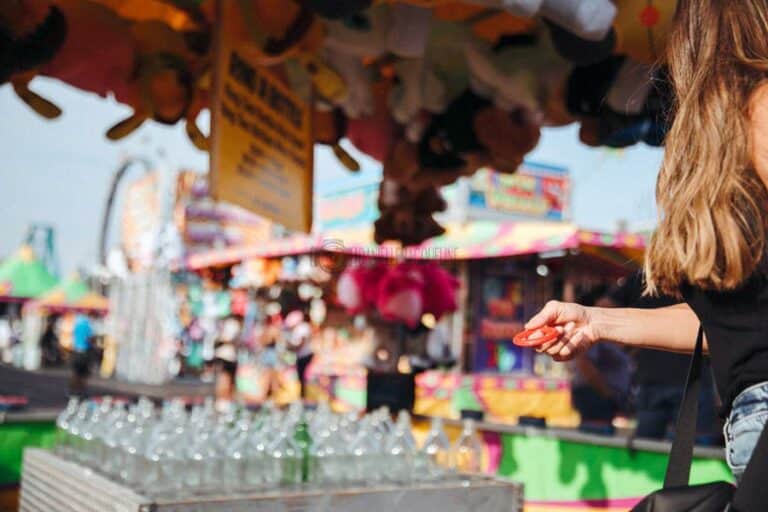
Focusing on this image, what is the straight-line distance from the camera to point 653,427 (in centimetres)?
543

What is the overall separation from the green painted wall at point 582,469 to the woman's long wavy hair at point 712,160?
2502 mm

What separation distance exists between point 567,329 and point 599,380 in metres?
4.57

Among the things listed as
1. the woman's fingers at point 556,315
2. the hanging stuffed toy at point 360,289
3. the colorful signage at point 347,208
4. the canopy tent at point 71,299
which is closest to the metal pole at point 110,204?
the canopy tent at point 71,299

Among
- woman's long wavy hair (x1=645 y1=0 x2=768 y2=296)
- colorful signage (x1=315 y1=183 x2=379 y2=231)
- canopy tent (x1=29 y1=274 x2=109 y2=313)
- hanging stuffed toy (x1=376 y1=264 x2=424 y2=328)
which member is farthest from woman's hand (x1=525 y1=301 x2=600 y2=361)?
canopy tent (x1=29 y1=274 x2=109 y2=313)

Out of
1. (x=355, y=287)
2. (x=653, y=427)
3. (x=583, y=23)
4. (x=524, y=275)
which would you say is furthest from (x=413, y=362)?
(x=524, y=275)

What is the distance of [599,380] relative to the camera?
581 cm

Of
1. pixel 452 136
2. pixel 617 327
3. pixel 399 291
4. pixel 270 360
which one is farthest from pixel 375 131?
pixel 270 360

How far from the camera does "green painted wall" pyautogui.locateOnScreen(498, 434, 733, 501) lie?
12.5 feet

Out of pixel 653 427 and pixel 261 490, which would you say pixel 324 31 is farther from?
pixel 653 427

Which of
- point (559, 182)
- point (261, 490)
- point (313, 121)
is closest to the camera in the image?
point (261, 490)

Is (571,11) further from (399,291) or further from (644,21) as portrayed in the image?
(399,291)

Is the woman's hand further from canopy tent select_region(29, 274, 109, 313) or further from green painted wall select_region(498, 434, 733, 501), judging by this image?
canopy tent select_region(29, 274, 109, 313)

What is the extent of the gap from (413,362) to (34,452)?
305cm

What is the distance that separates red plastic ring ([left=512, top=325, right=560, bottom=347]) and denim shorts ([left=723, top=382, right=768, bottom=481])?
0.99 feet
